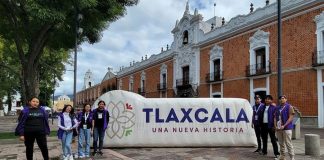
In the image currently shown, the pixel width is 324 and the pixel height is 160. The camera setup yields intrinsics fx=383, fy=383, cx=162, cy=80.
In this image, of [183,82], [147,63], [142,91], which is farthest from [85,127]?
[142,91]

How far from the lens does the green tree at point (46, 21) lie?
13564 mm

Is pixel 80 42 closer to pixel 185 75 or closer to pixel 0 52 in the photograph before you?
pixel 0 52

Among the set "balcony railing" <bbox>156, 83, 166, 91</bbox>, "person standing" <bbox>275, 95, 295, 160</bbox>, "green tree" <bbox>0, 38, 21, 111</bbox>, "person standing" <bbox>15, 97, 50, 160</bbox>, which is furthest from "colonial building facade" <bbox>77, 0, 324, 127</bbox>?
"person standing" <bbox>15, 97, 50, 160</bbox>

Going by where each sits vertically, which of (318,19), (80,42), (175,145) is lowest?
(175,145)

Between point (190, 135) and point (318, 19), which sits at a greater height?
point (318, 19)

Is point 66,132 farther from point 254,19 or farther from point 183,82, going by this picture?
point 183,82

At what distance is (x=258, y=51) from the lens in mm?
25906

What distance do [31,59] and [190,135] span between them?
23.9 feet

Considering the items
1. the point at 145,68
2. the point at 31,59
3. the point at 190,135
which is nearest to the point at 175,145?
the point at 190,135

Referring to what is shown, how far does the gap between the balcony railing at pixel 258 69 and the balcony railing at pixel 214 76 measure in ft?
11.6

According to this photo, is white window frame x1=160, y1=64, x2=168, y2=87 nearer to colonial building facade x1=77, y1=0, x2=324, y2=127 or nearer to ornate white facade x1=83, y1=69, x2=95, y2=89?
colonial building facade x1=77, y1=0, x2=324, y2=127

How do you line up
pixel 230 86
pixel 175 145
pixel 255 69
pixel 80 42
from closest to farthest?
pixel 175 145, pixel 80 42, pixel 255 69, pixel 230 86

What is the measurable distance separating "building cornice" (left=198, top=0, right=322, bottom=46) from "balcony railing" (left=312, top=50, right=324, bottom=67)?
2.80 meters

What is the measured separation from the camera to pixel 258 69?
2545cm
